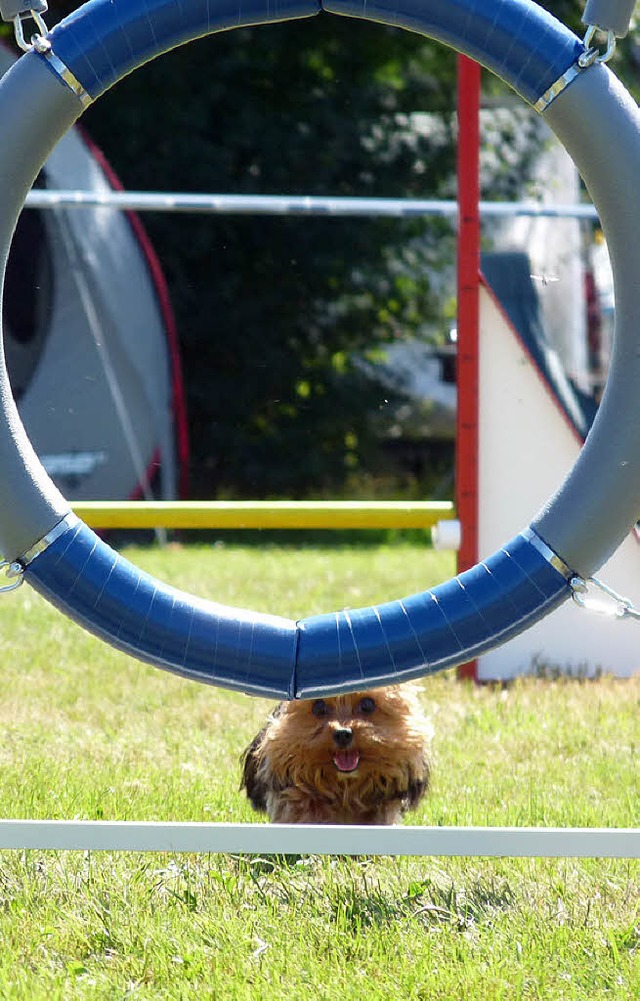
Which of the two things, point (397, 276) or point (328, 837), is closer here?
point (328, 837)

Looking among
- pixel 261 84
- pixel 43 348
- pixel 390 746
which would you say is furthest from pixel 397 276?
pixel 390 746

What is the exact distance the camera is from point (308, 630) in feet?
7.47

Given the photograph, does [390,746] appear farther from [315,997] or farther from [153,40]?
[153,40]

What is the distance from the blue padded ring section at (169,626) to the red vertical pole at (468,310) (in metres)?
2.08

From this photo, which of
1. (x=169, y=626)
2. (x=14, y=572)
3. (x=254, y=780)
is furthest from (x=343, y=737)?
(x=14, y=572)

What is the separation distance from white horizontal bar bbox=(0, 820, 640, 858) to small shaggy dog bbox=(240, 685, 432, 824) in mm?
458

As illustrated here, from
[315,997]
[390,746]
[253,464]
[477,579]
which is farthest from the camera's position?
[253,464]

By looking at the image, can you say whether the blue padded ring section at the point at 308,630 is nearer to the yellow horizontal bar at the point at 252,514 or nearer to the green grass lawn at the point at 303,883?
the green grass lawn at the point at 303,883

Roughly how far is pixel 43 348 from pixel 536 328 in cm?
358

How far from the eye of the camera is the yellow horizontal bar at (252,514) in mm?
3838

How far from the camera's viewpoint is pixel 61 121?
2412 millimetres

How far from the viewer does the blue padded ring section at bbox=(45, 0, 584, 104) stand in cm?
236

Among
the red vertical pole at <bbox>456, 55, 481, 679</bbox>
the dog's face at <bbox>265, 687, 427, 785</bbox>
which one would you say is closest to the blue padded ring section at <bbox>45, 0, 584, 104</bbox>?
the dog's face at <bbox>265, 687, 427, 785</bbox>

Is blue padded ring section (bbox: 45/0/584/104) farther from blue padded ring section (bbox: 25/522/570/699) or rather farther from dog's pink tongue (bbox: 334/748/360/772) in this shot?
dog's pink tongue (bbox: 334/748/360/772)
